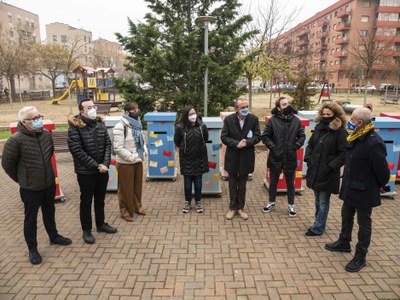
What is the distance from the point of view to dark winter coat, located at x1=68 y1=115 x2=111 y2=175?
3984 mm

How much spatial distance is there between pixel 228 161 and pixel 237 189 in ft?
1.82

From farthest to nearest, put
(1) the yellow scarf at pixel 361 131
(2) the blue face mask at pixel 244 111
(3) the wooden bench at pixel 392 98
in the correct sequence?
(3) the wooden bench at pixel 392 98
(2) the blue face mask at pixel 244 111
(1) the yellow scarf at pixel 361 131

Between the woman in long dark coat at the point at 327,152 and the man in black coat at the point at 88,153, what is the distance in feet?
9.44

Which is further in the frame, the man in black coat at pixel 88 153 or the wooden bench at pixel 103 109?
the wooden bench at pixel 103 109

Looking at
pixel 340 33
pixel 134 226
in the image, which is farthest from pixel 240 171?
pixel 340 33

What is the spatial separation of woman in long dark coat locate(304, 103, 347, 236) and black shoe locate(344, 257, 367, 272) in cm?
85

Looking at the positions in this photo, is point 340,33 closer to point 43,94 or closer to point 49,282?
point 43,94

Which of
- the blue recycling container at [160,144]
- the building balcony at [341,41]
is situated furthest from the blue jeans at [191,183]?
the building balcony at [341,41]

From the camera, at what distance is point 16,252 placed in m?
4.09

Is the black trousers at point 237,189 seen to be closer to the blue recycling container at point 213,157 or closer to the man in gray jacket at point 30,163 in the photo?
the blue recycling container at point 213,157

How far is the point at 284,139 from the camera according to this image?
4.82 m

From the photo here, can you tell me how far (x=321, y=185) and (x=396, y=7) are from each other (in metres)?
63.5

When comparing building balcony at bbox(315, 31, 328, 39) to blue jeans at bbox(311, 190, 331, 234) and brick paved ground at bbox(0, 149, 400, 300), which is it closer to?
brick paved ground at bbox(0, 149, 400, 300)

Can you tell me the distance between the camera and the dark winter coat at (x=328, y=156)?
4.06m
